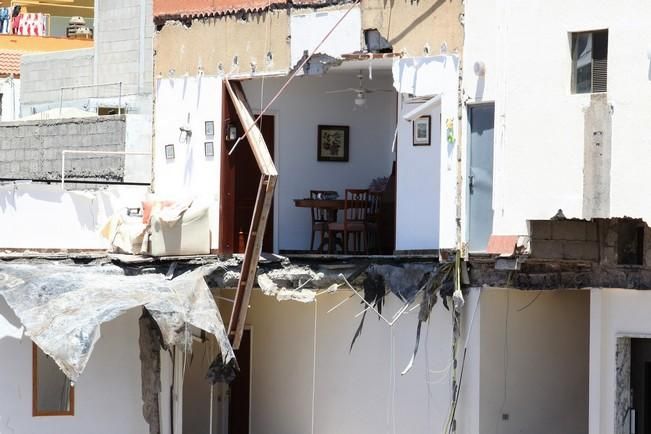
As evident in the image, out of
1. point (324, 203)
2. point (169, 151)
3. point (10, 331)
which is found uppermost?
point (169, 151)

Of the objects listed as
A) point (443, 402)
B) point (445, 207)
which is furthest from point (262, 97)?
point (443, 402)

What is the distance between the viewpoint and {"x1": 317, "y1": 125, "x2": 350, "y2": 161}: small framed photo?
2400cm

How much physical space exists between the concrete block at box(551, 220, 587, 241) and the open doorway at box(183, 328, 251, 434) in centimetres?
604

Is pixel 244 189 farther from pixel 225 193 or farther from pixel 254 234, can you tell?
pixel 254 234

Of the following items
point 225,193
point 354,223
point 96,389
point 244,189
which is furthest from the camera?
point 244,189

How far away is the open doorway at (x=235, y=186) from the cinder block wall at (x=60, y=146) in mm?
3022

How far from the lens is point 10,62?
36.4 meters

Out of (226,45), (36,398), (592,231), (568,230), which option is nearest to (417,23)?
(226,45)

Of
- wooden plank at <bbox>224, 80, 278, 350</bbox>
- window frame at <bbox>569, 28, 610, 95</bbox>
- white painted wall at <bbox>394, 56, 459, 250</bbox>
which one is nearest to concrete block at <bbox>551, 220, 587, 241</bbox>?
white painted wall at <bbox>394, 56, 459, 250</bbox>

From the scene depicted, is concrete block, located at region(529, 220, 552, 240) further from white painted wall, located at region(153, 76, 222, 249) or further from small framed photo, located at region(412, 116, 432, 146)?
white painted wall, located at region(153, 76, 222, 249)

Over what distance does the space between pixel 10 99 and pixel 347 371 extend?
1208 cm

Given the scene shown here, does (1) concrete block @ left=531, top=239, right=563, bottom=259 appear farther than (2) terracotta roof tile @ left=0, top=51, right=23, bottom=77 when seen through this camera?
No

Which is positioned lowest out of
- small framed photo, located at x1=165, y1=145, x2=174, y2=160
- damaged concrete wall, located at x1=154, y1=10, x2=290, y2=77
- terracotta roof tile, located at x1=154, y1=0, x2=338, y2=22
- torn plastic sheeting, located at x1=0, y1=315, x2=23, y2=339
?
torn plastic sheeting, located at x1=0, y1=315, x2=23, y2=339

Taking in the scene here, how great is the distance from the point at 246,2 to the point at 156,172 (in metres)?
2.80
